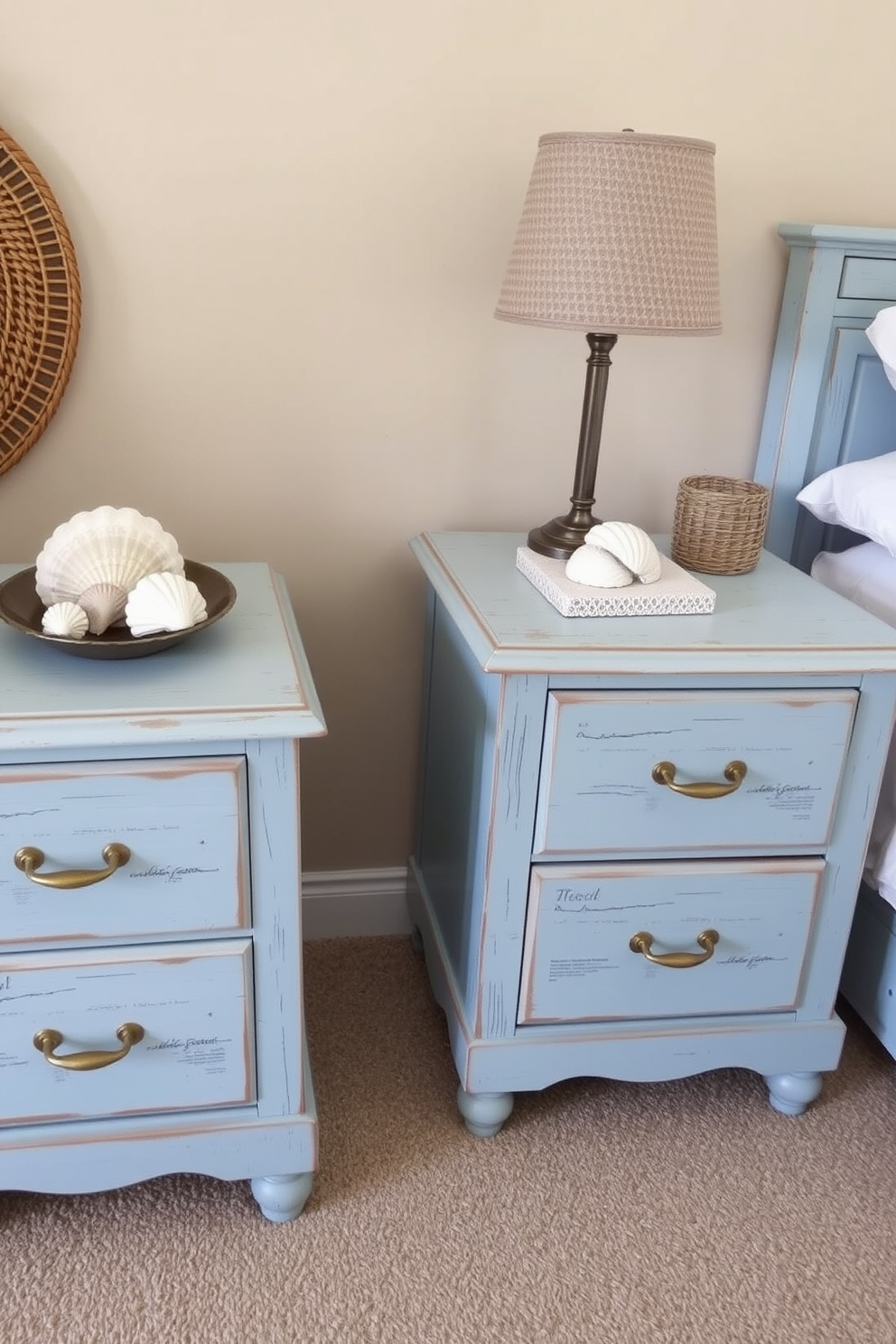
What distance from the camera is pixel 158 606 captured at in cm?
109

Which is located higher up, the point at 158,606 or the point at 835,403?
the point at 835,403

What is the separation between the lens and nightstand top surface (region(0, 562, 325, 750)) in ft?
3.31

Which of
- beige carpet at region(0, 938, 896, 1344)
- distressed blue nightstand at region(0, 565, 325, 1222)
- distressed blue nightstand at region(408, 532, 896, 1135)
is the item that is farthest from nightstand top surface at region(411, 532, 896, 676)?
beige carpet at region(0, 938, 896, 1344)

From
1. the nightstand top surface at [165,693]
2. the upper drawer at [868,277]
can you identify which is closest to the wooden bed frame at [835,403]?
the upper drawer at [868,277]

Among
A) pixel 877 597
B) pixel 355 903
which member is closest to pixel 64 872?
pixel 355 903

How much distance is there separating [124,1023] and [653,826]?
23.7 inches

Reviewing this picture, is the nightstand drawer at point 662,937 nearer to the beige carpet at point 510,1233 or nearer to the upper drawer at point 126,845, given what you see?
the beige carpet at point 510,1233

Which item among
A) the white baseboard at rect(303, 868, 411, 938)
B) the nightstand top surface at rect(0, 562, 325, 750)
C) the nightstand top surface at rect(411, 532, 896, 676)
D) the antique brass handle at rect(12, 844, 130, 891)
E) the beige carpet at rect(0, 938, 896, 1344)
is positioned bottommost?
the beige carpet at rect(0, 938, 896, 1344)

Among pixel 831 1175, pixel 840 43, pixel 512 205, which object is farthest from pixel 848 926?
pixel 840 43

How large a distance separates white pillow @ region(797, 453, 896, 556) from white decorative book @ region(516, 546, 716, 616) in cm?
26

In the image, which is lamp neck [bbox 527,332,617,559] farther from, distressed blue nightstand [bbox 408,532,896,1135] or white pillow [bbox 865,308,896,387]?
white pillow [bbox 865,308,896,387]

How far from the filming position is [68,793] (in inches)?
40.8

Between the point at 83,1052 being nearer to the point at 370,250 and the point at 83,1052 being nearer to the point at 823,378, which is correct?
the point at 370,250

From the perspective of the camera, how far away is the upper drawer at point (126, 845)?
104 centimetres
